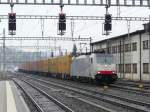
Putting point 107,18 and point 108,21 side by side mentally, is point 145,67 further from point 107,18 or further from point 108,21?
point 107,18

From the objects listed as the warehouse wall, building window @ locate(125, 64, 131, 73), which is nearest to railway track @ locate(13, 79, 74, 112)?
the warehouse wall

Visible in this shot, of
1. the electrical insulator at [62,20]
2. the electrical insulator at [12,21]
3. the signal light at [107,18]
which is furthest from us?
the signal light at [107,18]

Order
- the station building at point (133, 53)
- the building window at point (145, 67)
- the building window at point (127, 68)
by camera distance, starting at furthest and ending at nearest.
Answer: the building window at point (127, 68) → the station building at point (133, 53) → the building window at point (145, 67)

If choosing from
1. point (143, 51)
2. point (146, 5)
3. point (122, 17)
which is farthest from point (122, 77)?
point (146, 5)

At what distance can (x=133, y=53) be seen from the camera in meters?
59.6

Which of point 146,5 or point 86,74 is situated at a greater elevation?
point 146,5

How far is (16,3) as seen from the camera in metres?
33.0

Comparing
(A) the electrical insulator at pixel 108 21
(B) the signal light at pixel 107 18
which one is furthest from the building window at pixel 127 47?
(B) the signal light at pixel 107 18

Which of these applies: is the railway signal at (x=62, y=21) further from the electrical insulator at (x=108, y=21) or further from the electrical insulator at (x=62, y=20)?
the electrical insulator at (x=108, y=21)

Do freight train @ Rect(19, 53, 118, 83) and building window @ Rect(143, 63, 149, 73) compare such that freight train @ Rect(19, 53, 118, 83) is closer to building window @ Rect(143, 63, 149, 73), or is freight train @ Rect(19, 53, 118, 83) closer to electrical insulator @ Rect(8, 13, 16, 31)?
electrical insulator @ Rect(8, 13, 16, 31)

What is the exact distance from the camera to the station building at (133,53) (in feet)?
181

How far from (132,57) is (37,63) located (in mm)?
31173

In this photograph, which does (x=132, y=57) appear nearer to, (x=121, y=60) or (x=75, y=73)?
(x=121, y=60)

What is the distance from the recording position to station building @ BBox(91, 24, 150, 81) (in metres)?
55.0
